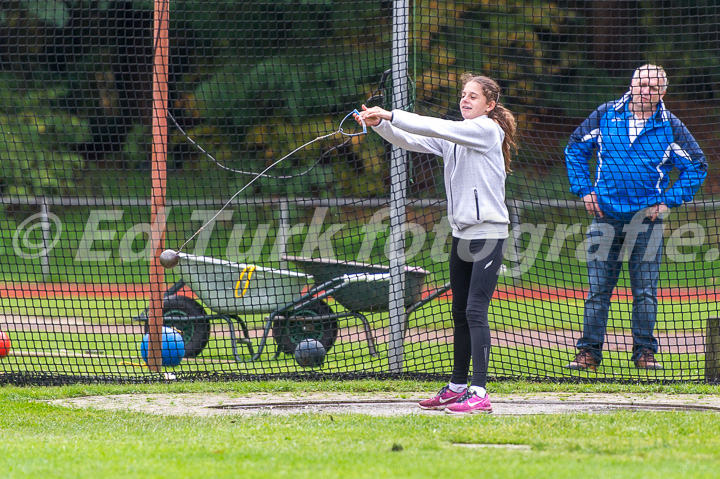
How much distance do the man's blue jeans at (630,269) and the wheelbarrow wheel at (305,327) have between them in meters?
2.01

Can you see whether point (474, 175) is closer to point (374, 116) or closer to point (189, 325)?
point (374, 116)

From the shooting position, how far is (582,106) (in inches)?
663

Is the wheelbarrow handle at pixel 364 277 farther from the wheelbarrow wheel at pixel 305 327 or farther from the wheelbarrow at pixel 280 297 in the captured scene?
the wheelbarrow wheel at pixel 305 327

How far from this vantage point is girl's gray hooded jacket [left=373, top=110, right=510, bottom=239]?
4.58m

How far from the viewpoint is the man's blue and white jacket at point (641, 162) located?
6496 mm

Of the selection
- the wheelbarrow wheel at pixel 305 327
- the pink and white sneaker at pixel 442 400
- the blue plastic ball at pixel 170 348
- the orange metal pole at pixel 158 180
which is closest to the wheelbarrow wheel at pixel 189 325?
the blue plastic ball at pixel 170 348

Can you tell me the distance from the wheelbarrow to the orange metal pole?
1.98 feet

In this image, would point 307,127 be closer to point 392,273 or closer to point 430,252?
point 430,252

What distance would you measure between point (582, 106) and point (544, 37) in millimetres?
1923

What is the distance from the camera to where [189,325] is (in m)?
7.31

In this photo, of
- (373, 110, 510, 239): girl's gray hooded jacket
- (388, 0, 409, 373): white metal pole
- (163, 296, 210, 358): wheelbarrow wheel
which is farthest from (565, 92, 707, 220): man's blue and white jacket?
(163, 296, 210, 358): wheelbarrow wheel

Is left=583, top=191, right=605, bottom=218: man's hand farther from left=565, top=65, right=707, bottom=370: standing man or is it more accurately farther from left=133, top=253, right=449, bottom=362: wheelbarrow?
left=133, top=253, right=449, bottom=362: wheelbarrow

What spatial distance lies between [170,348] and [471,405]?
2852 mm

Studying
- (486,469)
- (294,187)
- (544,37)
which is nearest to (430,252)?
(294,187)
